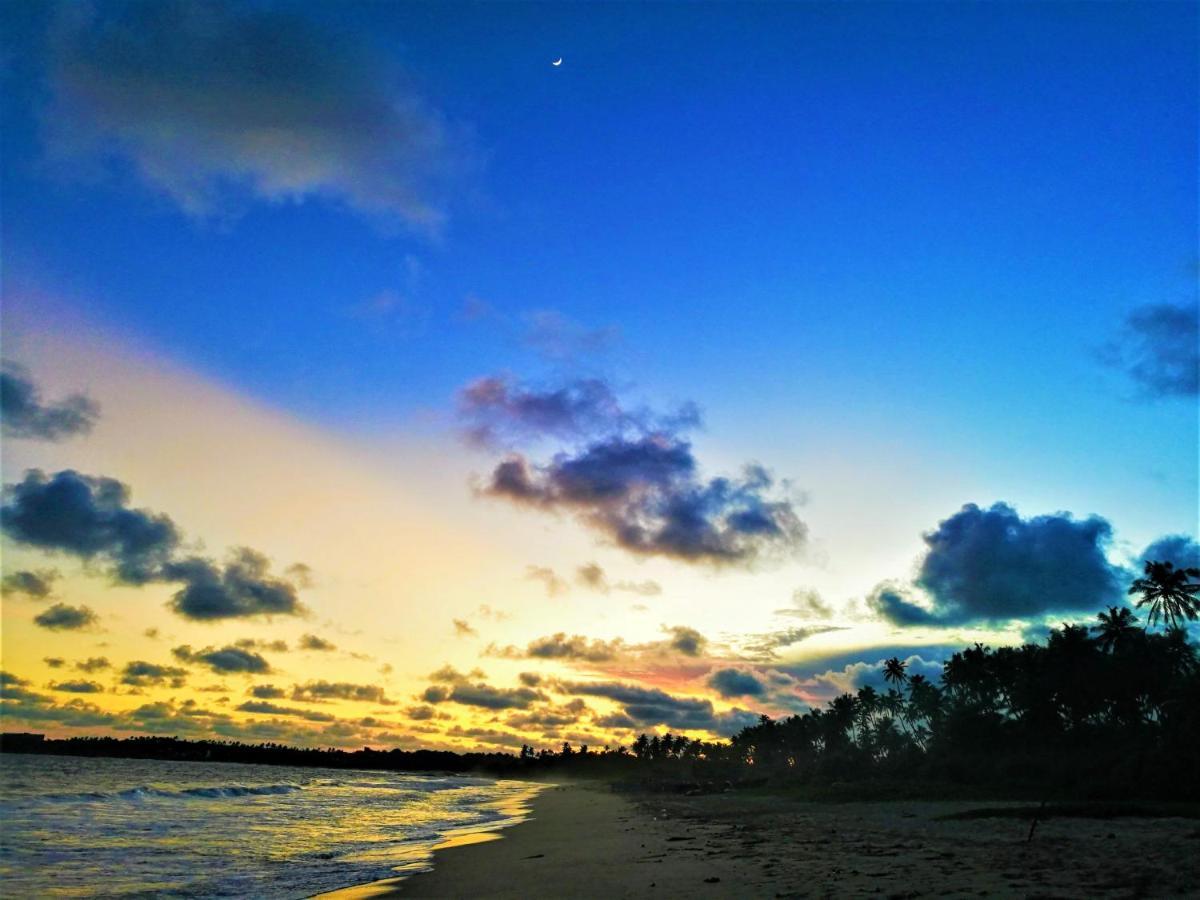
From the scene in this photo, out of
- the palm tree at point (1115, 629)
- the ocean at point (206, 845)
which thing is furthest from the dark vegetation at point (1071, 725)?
the ocean at point (206, 845)

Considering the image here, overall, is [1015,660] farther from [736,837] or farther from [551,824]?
[736,837]

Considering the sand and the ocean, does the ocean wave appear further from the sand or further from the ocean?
the sand

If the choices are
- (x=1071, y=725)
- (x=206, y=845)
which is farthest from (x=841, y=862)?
(x=1071, y=725)

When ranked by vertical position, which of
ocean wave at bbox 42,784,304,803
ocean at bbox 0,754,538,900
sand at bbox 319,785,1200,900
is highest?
sand at bbox 319,785,1200,900

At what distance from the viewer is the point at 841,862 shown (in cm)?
1812

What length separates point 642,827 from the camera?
35.8m

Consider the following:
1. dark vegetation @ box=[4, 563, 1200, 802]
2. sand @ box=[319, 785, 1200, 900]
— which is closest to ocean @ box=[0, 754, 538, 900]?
sand @ box=[319, 785, 1200, 900]

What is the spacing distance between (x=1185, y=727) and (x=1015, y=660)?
38295 mm

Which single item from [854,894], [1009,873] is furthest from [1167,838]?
[854,894]

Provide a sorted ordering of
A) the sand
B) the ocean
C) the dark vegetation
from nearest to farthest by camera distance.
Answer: the sand, the ocean, the dark vegetation

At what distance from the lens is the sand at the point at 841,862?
555 inches

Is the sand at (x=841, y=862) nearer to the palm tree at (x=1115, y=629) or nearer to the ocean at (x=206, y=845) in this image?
the ocean at (x=206, y=845)

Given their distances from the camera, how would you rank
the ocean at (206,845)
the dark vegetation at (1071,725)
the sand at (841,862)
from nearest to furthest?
the sand at (841,862), the ocean at (206,845), the dark vegetation at (1071,725)

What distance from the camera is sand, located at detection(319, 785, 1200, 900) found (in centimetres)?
1409
